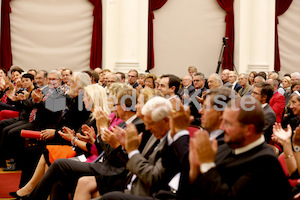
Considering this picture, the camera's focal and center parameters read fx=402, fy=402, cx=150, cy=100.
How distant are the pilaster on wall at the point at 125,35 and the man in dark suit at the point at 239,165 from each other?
7.65 metres

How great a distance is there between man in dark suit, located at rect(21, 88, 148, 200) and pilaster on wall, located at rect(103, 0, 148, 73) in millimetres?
6179

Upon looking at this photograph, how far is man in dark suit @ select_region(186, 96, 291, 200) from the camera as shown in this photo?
194 centimetres

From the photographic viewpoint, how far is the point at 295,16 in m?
11.8

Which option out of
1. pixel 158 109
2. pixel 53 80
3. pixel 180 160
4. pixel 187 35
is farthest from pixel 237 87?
pixel 180 160

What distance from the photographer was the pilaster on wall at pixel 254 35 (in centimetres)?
1058

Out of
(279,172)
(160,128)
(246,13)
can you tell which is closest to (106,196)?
(160,128)

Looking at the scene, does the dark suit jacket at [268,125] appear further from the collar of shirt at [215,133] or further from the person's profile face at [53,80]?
the person's profile face at [53,80]

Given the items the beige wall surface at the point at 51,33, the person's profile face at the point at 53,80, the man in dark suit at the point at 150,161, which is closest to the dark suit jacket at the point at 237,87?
the person's profile face at the point at 53,80

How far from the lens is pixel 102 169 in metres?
3.36

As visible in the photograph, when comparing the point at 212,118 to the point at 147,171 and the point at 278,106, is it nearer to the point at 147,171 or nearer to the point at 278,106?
the point at 147,171

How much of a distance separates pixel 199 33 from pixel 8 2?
5113 mm

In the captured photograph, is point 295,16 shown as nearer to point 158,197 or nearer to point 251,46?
point 251,46

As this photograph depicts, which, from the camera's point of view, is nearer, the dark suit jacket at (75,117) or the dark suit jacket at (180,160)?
the dark suit jacket at (180,160)

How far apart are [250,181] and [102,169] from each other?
1.68 metres
